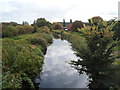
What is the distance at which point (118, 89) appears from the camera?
4.72 m

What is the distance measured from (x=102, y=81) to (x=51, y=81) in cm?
363

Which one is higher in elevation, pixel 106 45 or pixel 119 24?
pixel 119 24

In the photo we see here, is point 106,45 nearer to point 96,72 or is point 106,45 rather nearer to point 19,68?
point 96,72

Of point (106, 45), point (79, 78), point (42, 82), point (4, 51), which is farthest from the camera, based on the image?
point (79, 78)

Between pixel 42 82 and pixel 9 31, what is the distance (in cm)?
2080

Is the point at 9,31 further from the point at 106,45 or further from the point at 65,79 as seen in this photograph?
the point at 106,45

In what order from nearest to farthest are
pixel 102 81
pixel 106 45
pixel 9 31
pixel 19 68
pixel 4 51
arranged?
1. pixel 102 81
2. pixel 106 45
3. pixel 19 68
4. pixel 4 51
5. pixel 9 31

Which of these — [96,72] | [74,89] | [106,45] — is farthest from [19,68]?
[106,45]

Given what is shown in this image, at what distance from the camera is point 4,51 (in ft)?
25.0

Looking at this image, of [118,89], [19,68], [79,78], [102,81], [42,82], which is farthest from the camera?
[79,78]

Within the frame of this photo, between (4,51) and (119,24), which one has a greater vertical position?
(119,24)

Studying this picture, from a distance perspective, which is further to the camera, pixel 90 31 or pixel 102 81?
pixel 90 31

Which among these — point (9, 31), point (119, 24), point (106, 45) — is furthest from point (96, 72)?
point (9, 31)

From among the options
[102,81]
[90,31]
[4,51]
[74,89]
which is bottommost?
[74,89]
